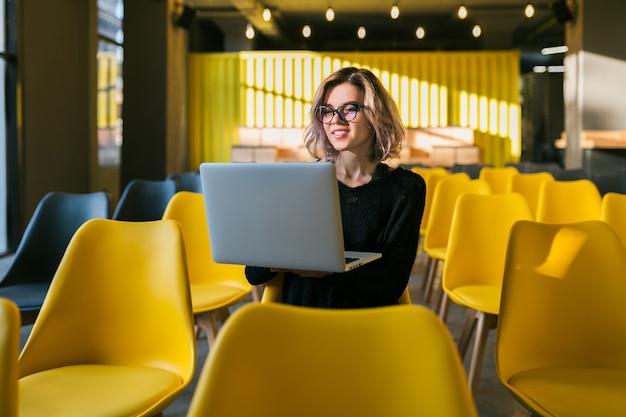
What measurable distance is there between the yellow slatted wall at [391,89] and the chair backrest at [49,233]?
10.7 m

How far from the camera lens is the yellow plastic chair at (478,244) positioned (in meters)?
3.03

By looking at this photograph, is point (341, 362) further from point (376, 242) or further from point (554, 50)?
point (554, 50)

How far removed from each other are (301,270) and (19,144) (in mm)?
6036

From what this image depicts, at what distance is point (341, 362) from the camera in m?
1.07

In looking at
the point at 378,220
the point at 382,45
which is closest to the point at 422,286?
the point at 378,220

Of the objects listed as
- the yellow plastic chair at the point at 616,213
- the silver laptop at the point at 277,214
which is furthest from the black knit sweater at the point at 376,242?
the yellow plastic chair at the point at 616,213

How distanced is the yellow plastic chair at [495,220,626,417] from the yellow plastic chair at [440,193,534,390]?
875 millimetres

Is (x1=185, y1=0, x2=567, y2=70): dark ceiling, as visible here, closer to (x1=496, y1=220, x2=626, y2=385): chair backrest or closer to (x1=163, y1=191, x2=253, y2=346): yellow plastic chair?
(x1=163, y1=191, x2=253, y2=346): yellow plastic chair

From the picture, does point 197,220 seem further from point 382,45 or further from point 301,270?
point 382,45

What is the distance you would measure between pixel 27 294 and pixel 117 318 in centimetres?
113

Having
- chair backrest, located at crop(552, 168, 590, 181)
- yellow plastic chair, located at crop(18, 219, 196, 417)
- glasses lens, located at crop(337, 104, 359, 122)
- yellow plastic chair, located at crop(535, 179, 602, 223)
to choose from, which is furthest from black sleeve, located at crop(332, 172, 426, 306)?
chair backrest, located at crop(552, 168, 590, 181)

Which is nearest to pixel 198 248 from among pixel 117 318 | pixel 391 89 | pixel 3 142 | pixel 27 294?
pixel 27 294

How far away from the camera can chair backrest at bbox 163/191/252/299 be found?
126 inches

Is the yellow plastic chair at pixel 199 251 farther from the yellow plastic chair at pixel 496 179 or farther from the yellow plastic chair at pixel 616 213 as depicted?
the yellow plastic chair at pixel 496 179
